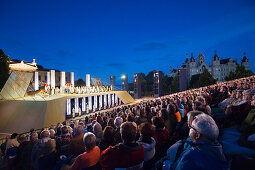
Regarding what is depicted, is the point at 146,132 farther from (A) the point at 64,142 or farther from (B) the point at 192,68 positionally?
(B) the point at 192,68

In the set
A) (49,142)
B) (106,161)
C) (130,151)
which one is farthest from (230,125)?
(49,142)

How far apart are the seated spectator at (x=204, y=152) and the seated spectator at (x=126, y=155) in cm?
63

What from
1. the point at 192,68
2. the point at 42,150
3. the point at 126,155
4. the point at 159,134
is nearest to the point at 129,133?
the point at 126,155

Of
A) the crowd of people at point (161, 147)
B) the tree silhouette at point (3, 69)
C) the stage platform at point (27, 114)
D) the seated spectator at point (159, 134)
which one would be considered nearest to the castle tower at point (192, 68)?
the stage platform at point (27, 114)

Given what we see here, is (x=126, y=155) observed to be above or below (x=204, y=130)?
below

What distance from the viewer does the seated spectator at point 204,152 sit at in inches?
59.2

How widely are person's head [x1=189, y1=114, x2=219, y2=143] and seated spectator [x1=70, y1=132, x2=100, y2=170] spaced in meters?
1.72

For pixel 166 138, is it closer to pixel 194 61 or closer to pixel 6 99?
pixel 6 99

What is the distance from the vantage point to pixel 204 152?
1574mm

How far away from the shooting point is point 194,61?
7631cm

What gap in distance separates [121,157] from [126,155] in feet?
0.25

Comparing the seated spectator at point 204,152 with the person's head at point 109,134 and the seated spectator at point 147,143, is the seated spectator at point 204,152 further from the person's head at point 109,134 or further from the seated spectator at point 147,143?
the person's head at point 109,134

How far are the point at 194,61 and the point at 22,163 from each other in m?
84.8

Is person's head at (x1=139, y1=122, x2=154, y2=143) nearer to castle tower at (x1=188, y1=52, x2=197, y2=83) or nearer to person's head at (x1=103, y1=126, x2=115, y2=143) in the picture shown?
person's head at (x1=103, y1=126, x2=115, y2=143)
